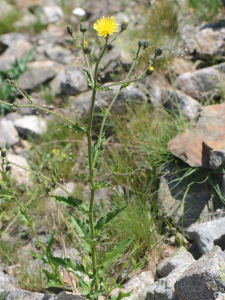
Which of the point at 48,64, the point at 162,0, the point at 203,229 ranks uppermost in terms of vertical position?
the point at 162,0

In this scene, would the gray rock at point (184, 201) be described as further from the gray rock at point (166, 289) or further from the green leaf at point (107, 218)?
the green leaf at point (107, 218)

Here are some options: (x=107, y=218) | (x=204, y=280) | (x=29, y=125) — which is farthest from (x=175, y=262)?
(x=29, y=125)

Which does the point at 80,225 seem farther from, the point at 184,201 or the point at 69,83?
the point at 69,83

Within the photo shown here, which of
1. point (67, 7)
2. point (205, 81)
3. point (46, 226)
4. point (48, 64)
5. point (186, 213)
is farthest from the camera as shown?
point (67, 7)

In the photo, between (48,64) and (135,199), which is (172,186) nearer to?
(135,199)

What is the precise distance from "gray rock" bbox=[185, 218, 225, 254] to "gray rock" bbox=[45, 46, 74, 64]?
13.3 feet

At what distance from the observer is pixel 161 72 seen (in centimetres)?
423

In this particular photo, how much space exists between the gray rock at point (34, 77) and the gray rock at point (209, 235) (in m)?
3.68

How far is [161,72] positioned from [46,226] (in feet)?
8.55

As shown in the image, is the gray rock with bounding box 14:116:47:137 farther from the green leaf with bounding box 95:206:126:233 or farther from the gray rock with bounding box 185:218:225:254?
the gray rock with bounding box 185:218:225:254

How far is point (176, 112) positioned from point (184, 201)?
1.38 metres

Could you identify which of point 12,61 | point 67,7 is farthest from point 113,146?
point 67,7

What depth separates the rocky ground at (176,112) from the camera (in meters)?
2.19

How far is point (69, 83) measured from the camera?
4680 millimetres
